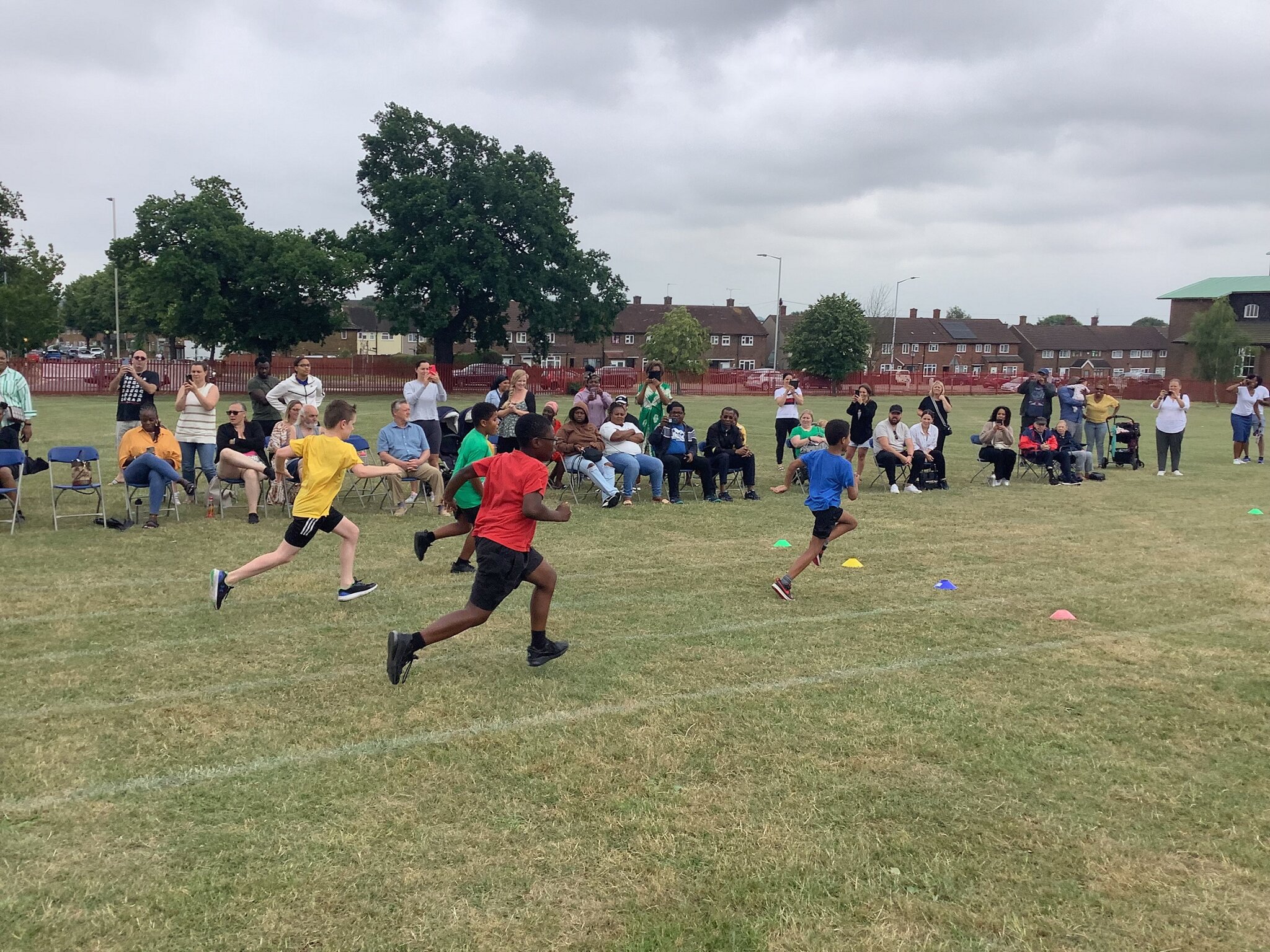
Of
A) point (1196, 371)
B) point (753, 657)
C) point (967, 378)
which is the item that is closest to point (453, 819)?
point (753, 657)

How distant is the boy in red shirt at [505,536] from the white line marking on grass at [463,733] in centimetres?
72

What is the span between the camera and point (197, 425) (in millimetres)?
11016

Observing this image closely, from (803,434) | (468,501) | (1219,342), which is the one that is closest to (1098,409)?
(803,434)

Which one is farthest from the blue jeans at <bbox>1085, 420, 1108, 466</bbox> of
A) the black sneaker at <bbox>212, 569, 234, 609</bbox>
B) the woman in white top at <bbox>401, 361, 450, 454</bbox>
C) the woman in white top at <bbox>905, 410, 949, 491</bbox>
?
the black sneaker at <bbox>212, 569, 234, 609</bbox>

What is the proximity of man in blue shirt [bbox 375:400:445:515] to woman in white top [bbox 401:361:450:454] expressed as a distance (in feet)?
0.69

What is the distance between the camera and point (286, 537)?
682 cm

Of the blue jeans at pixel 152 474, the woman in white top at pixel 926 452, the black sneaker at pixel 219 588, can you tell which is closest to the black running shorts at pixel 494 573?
the black sneaker at pixel 219 588

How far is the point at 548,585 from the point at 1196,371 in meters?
73.4

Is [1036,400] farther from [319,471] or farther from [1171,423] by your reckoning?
[319,471]

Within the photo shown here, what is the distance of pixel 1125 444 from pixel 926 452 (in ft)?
19.8

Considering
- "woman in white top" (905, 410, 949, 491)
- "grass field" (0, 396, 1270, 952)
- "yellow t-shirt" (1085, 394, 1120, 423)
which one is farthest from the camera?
"yellow t-shirt" (1085, 394, 1120, 423)

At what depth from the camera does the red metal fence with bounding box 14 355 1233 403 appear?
37938 millimetres

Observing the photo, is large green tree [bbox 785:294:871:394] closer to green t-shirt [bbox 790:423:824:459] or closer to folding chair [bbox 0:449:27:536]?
green t-shirt [bbox 790:423:824:459]

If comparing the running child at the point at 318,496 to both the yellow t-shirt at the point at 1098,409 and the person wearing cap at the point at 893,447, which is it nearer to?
the person wearing cap at the point at 893,447
